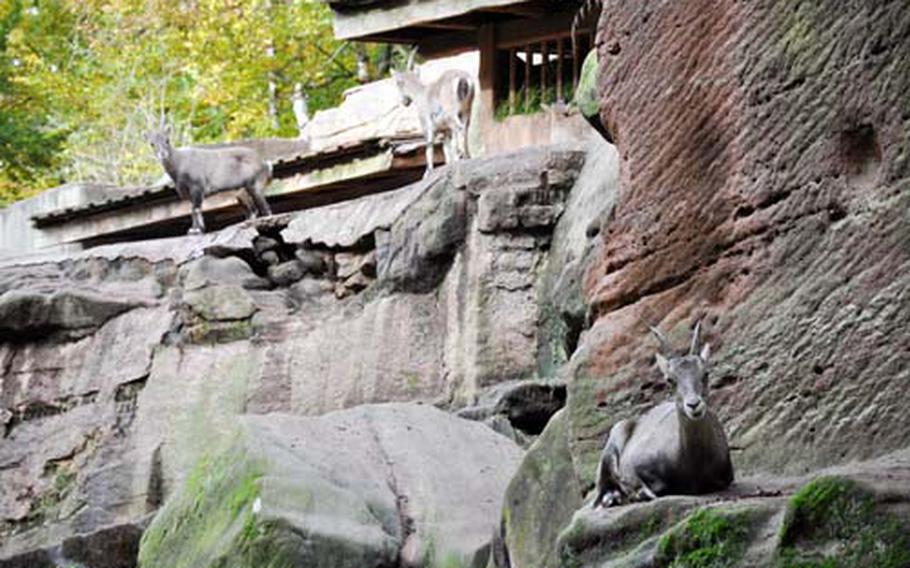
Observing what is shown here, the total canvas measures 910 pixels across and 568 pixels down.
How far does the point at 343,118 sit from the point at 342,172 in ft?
12.9

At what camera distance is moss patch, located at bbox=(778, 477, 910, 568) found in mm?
8750

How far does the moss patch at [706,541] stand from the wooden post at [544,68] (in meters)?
12.5

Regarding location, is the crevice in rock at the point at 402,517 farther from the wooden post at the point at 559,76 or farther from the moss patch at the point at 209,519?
the wooden post at the point at 559,76

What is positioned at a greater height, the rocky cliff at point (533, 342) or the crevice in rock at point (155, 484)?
the rocky cliff at point (533, 342)

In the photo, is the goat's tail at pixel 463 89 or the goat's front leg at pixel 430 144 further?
the goat's front leg at pixel 430 144

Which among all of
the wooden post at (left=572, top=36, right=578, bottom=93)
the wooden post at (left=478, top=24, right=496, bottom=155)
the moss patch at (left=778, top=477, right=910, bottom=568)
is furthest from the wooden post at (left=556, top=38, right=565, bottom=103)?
the moss patch at (left=778, top=477, right=910, bottom=568)

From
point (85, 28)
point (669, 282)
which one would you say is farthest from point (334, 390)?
point (85, 28)

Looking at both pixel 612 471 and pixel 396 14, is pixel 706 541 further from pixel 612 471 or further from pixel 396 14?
pixel 396 14

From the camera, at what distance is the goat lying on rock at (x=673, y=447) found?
10.5 meters

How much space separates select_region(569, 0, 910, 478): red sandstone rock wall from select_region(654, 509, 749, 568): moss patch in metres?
1.46

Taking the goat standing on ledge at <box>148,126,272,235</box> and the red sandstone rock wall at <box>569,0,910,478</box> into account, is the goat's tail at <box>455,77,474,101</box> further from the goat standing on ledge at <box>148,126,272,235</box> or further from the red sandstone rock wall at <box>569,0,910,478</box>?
the red sandstone rock wall at <box>569,0,910,478</box>

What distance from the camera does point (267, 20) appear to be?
32.5 meters

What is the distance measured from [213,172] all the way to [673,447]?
44.2 ft

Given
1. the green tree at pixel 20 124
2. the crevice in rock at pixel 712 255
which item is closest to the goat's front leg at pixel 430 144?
the crevice in rock at pixel 712 255
